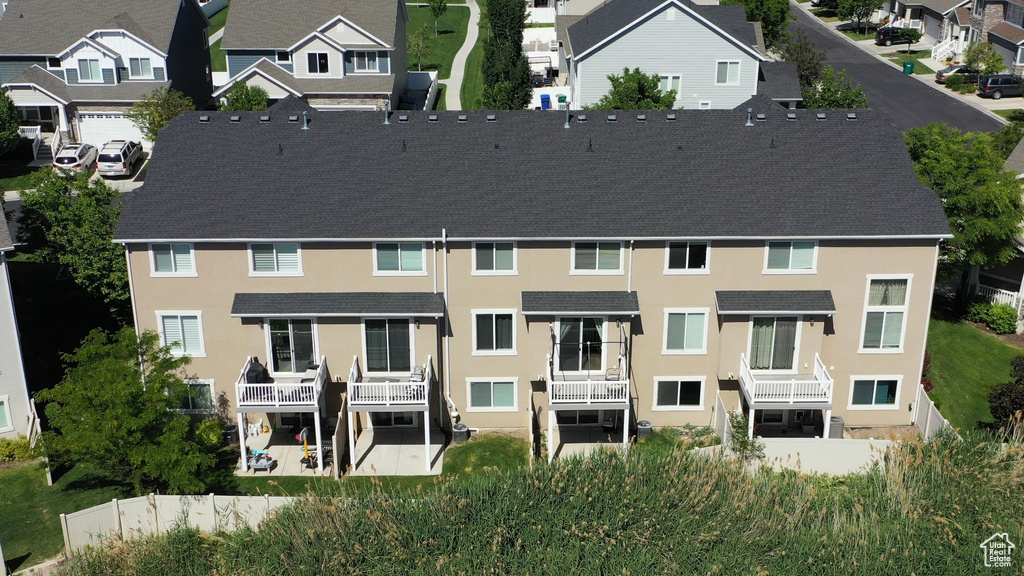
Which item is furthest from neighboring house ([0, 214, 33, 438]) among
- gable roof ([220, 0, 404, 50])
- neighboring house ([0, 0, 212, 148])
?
gable roof ([220, 0, 404, 50])

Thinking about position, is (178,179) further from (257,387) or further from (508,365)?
(508,365)

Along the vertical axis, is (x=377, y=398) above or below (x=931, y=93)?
below

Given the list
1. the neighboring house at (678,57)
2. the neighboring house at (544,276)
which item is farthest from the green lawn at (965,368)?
the neighboring house at (678,57)

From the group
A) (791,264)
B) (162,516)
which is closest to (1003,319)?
(791,264)

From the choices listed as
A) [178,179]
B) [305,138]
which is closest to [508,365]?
[305,138]

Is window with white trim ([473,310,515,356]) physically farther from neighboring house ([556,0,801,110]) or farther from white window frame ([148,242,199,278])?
neighboring house ([556,0,801,110])

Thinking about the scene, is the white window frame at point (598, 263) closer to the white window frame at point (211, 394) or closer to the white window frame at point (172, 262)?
the white window frame at point (172, 262)
